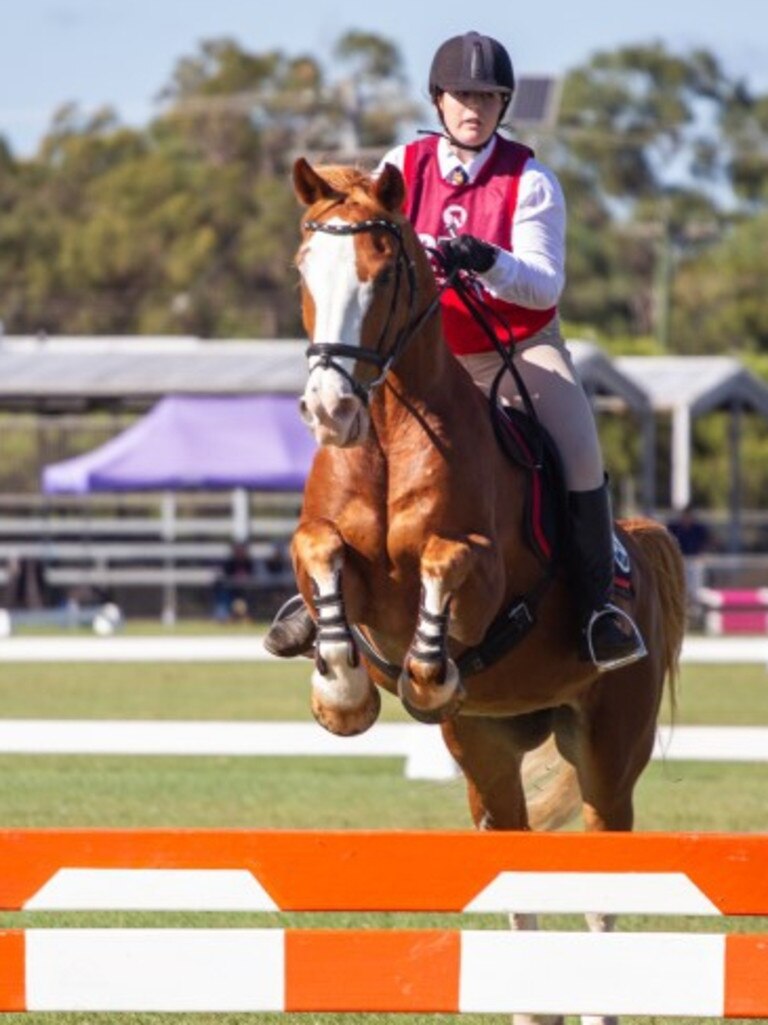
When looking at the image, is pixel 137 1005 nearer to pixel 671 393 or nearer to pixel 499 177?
pixel 499 177

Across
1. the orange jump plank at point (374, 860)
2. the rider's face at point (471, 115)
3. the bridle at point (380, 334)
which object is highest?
the rider's face at point (471, 115)

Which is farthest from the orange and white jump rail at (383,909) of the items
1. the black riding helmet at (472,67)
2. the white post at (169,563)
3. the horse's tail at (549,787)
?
the white post at (169,563)

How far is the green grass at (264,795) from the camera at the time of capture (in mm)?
9945

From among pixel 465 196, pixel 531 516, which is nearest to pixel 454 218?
pixel 465 196

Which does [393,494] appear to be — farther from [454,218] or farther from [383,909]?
[383,909]

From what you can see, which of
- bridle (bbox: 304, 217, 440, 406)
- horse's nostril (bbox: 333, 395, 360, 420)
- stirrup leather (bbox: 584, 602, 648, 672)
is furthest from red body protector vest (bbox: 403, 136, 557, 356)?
horse's nostril (bbox: 333, 395, 360, 420)

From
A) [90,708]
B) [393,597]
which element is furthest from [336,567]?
[90,708]

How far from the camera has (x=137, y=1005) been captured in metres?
5.57

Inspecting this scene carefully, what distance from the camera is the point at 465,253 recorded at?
23.8 feet

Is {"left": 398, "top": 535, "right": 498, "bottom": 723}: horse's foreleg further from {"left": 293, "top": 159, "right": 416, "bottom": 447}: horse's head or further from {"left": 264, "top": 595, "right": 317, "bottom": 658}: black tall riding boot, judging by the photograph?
{"left": 264, "top": 595, "right": 317, "bottom": 658}: black tall riding boot

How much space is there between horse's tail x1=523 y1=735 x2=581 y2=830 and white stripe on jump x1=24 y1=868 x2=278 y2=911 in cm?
344

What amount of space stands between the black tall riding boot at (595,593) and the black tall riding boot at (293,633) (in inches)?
36.4

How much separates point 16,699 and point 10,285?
2148 inches

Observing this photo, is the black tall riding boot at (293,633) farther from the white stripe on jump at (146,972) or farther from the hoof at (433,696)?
the white stripe on jump at (146,972)
